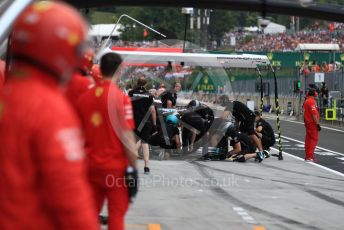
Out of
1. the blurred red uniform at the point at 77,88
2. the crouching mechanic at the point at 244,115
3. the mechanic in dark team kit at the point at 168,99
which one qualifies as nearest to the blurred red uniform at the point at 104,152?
the blurred red uniform at the point at 77,88

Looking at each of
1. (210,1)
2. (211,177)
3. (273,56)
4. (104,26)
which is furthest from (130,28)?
(210,1)

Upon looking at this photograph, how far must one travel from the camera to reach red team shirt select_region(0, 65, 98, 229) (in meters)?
3.10

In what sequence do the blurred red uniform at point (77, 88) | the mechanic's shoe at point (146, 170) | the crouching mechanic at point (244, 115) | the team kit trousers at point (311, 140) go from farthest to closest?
the team kit trousers at point (311, 140)
the crouching mechanic at point (244, 115)
the mechanic's shoe at point (146, 170)
the blurred red uniform at point (77, 88)

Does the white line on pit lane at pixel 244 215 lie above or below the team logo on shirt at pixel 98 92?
below

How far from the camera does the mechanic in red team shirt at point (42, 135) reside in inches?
122

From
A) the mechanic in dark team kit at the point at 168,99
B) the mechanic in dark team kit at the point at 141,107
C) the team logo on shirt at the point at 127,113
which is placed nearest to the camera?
the team logo on shirt at the point at 127,113

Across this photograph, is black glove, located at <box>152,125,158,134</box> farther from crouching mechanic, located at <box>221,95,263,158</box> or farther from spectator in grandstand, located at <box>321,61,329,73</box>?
spectator in grandstand, located at <box>321,61,329,73</box>

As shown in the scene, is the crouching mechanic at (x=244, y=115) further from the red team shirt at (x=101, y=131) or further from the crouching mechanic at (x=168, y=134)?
the red team shirt at (x=101, y=131)

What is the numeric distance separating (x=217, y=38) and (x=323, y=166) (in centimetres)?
7867

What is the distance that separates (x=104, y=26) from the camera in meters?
114

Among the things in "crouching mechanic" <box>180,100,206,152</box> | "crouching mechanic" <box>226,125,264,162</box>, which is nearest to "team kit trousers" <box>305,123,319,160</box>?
"crouching mechanic" <box>226,125,264,162</box>

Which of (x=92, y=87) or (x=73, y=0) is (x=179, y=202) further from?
(x=92, y=87)

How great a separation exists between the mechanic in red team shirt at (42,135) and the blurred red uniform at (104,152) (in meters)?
3.24

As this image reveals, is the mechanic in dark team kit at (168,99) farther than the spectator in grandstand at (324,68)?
No
